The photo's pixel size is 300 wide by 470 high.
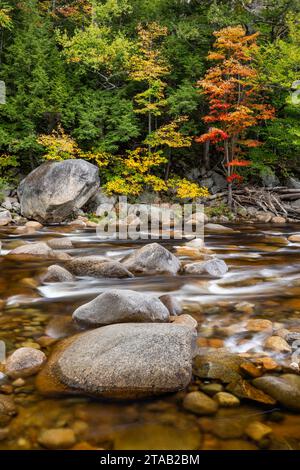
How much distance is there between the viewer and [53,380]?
3160 mm

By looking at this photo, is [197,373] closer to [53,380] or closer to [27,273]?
[53,380]

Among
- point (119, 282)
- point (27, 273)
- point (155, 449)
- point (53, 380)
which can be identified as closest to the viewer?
point (155, 449)

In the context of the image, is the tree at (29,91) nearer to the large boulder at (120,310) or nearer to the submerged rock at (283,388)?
the large boulder at (120,310)

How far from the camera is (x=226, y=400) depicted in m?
2.93

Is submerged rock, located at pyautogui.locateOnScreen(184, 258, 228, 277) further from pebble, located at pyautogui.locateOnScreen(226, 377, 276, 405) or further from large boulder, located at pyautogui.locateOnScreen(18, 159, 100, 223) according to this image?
large boulder, located at pyautogui.locateOnScreen(18, 159, 100, 223)

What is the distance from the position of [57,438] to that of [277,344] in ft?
7.38

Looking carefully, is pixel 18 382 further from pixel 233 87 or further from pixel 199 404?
pixel 233 87

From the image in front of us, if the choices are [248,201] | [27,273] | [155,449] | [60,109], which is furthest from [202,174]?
[155,449]

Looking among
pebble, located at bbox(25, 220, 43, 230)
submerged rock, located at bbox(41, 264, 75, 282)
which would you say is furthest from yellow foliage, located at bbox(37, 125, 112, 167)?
submerged rock, located at bbox(41, 264, 75, 282)

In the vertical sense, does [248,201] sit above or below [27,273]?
above

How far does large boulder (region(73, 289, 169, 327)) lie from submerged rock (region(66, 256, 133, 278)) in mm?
2080

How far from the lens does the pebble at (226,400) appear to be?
114 inches

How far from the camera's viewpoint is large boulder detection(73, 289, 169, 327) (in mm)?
4129

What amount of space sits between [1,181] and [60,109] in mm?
4299
